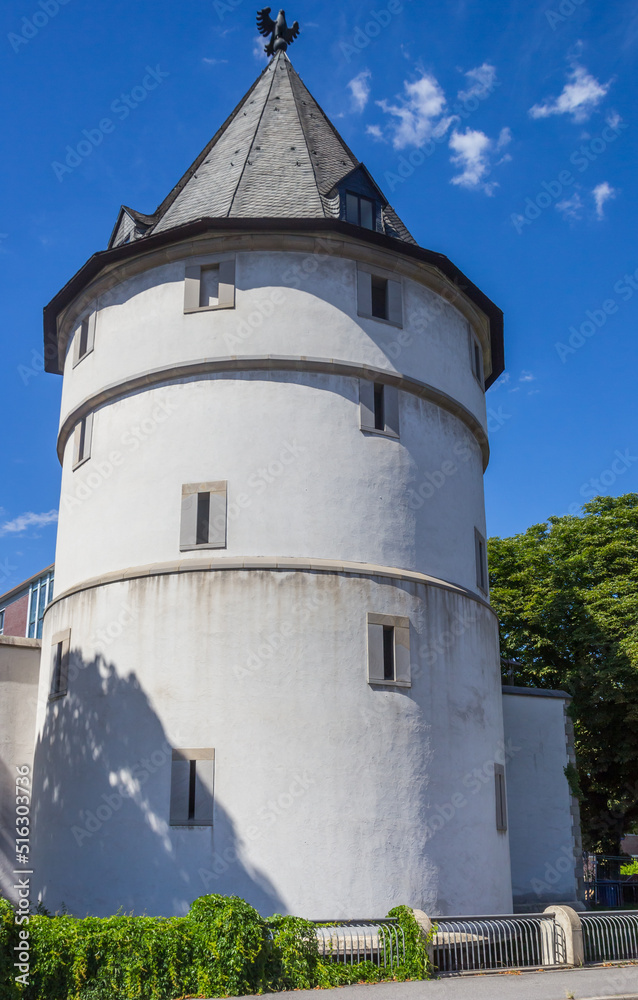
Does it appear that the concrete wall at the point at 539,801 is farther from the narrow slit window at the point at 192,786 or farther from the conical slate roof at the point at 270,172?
the conical slate roof at the point at 270,172

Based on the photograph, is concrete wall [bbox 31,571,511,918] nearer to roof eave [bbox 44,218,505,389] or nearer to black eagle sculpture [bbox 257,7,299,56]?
roof eave [bbox 44,218,505,389]

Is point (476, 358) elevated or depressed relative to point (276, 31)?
depressed

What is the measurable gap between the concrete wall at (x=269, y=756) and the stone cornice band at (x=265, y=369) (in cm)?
430

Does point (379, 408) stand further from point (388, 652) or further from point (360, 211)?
point (388, 652)

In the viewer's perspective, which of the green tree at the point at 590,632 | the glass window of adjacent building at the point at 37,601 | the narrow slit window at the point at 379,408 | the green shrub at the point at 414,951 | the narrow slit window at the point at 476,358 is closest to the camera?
the green shrub at the point at 414,951

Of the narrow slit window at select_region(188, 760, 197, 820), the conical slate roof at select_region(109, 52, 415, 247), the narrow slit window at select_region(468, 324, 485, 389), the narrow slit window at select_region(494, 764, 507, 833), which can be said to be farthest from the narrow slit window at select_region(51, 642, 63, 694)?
the narrow slit window at select_region(468, 324, 485, 389)

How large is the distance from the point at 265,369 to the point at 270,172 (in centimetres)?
612

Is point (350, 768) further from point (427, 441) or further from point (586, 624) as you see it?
point (586, 624)

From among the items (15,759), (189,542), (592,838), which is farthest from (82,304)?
(592,838)

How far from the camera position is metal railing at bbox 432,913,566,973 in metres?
14.7

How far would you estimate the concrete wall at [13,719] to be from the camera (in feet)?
67.8

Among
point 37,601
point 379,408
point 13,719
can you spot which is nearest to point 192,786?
point 13,719

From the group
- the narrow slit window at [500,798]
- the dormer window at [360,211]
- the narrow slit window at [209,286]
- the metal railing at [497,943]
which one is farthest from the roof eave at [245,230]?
the metal railing at [497,943]

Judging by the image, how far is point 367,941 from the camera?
14.3 meters
